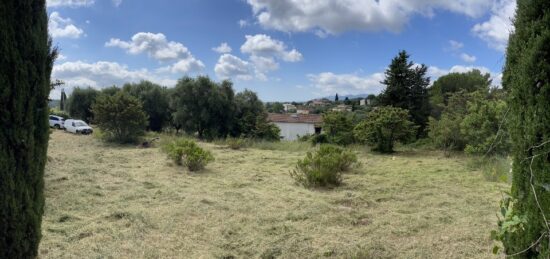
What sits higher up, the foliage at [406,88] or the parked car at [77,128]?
the foliage at [406,88]

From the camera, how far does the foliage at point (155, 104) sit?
935 inches

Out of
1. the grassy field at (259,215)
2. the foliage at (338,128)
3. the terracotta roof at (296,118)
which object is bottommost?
the grassy field at (259,215)

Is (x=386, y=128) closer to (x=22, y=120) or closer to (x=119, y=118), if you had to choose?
(x=119, y=118)

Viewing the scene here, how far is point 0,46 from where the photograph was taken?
239cm

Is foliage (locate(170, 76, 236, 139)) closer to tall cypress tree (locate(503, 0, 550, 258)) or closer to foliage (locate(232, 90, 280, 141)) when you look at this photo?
foliage (locate(232, 90, 280, 141))

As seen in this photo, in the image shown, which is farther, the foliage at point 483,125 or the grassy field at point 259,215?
the foliage at point 483,125

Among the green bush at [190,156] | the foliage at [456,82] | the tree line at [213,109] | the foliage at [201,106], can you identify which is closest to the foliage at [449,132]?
the green bush at [190,156]

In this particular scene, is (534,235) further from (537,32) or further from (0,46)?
(0,46)

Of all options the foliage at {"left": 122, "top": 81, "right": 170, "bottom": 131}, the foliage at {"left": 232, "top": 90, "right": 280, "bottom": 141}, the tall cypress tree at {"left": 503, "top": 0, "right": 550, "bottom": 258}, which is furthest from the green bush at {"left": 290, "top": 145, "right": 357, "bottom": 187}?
the foliage at {"left": 122, "top": 81, "right": 170, "bottom": 131}

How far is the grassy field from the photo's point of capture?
136 inches

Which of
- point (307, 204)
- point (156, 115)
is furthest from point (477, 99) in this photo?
point (156, 115)

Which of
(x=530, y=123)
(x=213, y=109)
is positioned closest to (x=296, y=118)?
(x=213, y=109)

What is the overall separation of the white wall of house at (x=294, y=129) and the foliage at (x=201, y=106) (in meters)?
20.0

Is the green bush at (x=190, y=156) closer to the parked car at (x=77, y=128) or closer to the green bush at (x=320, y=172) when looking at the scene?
the green bush at (x=320, y=172)
